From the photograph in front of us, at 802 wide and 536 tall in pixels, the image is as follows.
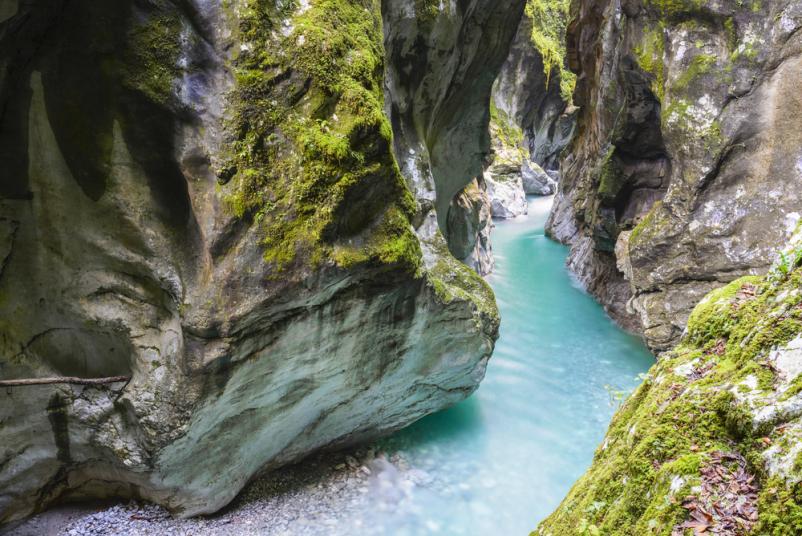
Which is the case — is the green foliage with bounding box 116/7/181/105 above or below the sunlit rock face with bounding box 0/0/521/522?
above

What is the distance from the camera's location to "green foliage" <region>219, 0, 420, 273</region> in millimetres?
4758

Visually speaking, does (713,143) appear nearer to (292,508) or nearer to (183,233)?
(183,233)

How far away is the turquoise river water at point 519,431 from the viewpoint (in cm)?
714

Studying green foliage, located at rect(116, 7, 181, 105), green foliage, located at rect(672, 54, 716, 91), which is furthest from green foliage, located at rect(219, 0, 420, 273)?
green foliage, located at rect(672, 54, 716, 91)

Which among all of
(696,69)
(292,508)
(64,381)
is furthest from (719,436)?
(696,69)

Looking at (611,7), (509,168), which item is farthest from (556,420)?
(509,168)

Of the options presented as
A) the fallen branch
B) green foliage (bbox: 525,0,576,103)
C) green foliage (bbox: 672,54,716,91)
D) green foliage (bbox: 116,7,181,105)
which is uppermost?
green foliage (bbox: 525,0,576,103)

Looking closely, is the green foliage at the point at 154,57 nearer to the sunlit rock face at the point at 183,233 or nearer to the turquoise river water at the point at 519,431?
the sunlit rock face at the point at 183,233

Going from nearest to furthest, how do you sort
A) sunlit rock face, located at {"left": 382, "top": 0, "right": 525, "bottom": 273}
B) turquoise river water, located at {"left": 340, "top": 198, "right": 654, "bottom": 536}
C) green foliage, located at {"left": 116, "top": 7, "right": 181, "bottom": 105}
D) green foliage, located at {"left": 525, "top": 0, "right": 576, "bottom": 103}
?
green foliage, located at {"left": 116, "top": 7, "right": 181, "bottom": 105}
turquoise river water, located at {"left": 340, "top": 198, "right": 654, "bottom": 536}
sunlit rock face, located at {"left": 382, "top": 0, "right": 525, "bottom": 273}
green foliage, located at {"left": 525, "top": 0, "right": 576, "bottom": 103}

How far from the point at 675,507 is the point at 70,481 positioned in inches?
280

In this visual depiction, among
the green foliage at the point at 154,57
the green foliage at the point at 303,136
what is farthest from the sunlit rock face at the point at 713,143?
the green foliage at the point at 154,57

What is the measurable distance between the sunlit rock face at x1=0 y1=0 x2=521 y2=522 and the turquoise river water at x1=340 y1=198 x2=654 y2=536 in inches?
111

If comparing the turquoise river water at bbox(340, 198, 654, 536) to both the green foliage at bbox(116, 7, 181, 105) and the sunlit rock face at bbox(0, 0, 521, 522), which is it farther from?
the green foliage at bbox(116, 7, 181, 105)

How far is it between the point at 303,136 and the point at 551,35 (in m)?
42.9
